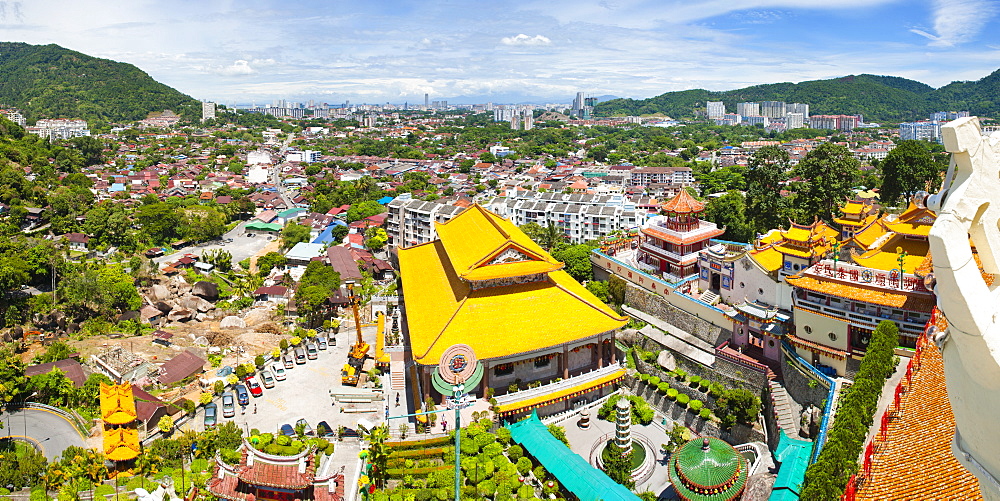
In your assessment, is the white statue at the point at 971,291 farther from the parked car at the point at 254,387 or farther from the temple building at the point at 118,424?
the parked car at the point at 254,387

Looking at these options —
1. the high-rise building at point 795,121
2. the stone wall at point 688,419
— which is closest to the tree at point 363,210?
the stone wall at point 688,419

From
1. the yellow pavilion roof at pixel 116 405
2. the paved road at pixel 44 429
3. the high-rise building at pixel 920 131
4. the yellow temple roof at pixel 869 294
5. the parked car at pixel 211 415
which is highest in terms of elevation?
the high-rise building at pixel 920 131

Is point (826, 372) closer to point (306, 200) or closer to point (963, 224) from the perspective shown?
point (963, 224)

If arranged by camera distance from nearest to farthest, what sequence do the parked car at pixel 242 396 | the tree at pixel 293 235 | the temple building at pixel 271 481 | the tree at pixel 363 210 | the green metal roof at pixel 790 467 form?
the green metal roof at pixel 790 467, the temple building at pixel 271 481, the parked car at pixel 242 396, the tree at pixel 293 235, the tree at pixel 363 210

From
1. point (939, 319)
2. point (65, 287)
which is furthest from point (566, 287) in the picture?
point (65, 287)

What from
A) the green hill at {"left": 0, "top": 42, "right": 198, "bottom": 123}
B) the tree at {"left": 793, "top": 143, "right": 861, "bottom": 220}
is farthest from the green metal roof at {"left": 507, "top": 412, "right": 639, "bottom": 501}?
the green hill at {"left": 0, "top": 42, "right": 198, "bottom": 123}

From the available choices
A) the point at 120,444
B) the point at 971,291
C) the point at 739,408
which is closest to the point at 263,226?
the point at 120,444

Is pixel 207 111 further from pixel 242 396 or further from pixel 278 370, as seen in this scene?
pixel 242 396

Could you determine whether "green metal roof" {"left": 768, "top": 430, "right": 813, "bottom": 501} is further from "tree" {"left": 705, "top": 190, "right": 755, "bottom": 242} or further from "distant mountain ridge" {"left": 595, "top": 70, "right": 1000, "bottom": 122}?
"distant mountain ridge" {"left": 595, "top": 70, "right": 1000, "bottom": 122}
